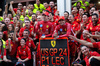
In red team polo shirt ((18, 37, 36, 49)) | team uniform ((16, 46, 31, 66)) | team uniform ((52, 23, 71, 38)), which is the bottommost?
team uniform ((16, 46, 31, 66))

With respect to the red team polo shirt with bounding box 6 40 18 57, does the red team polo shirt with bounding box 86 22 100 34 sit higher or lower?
higher

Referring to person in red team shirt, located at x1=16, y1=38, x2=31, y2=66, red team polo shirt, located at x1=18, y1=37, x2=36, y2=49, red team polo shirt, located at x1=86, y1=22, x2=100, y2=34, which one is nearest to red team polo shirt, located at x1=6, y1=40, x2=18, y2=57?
person in red team shirt, located at x1=16, y1=38, x2=31, y2=66

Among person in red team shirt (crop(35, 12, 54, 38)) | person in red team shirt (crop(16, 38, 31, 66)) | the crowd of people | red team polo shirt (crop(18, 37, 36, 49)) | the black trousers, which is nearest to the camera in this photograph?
the black trousers

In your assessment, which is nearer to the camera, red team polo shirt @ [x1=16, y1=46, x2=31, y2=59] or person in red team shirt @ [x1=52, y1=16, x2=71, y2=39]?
person in red team shirt @ [x1=52, y1=16, x2=71, y2=39]

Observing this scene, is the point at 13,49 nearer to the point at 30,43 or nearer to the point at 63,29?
the point at 30,43

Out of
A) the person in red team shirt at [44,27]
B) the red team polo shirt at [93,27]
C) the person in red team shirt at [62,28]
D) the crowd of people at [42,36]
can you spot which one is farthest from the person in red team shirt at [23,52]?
the red team polo shirt at [93,27]

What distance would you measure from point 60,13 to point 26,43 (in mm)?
3176

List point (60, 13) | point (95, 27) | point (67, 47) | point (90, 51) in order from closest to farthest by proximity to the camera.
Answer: point (90, 51) < point (67, 47) < point (95, 27) < point (60, 13)

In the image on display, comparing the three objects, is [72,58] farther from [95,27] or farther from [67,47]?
[95,27]

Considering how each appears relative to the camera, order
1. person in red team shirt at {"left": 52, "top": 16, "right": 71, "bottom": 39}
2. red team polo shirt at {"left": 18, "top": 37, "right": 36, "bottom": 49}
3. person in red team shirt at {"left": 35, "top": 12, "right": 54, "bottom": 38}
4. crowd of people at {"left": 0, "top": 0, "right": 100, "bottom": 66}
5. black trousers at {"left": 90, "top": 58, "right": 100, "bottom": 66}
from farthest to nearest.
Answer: red team polo shirt at {"left": 18, "top": 37, "right": 36, "bottom": 49} → person in red team shirt at {"left": 35, "top": 12, "right": 54, "bottom": 38} → person in red team shirt at {"left": 52, "top": 16, "right": 71, "bottom": 39} → crowd of people at {"left": 0, "top": 0, "right": 100, "bottom": 66} → black trousers at {"left": 90, "top": 58, "right": 100, "bottom": 66}

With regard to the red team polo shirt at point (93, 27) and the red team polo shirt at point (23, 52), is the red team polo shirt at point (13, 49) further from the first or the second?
the red team polo shirt at point (93, 27)

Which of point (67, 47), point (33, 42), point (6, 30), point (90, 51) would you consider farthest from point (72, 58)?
point (6, 30)

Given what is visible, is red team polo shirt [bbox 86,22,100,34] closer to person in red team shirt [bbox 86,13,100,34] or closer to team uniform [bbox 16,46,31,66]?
person in red team shirt [bbox 86,13,100,34]

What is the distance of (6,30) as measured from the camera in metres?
8.04
